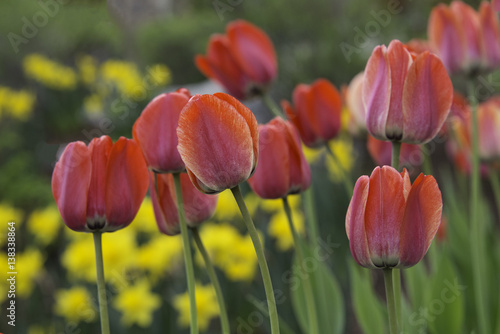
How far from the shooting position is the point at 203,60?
3.65ft

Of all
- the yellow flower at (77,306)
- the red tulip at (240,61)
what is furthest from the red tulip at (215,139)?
the yellow flower at (77,306)

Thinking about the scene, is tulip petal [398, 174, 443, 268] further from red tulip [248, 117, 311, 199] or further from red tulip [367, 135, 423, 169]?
red tulip [367, 135, 423, 169]

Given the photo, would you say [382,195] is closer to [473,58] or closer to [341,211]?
[473,58]

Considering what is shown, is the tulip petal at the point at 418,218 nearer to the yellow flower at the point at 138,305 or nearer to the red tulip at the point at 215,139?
the red tulip at the point at 215,139

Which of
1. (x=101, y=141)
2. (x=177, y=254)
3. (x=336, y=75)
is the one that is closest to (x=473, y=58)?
(x=101, y=141)

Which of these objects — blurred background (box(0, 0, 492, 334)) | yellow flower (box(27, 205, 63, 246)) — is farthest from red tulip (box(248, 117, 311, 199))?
yellow flower (box(27, 205, 63, 246))

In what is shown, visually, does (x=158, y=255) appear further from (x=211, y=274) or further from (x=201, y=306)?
(x=211, y=274)

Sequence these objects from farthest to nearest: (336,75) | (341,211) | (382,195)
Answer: (336,75) → (341,211) → (382,195)

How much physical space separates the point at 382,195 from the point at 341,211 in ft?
5.09

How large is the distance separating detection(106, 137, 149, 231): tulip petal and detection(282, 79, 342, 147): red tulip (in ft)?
1.41

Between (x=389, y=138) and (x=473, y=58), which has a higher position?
(x=473, y=58)

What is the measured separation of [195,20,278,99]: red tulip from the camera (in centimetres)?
109

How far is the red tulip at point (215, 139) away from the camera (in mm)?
487

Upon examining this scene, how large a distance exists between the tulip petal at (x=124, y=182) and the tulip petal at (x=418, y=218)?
0.27 metres
